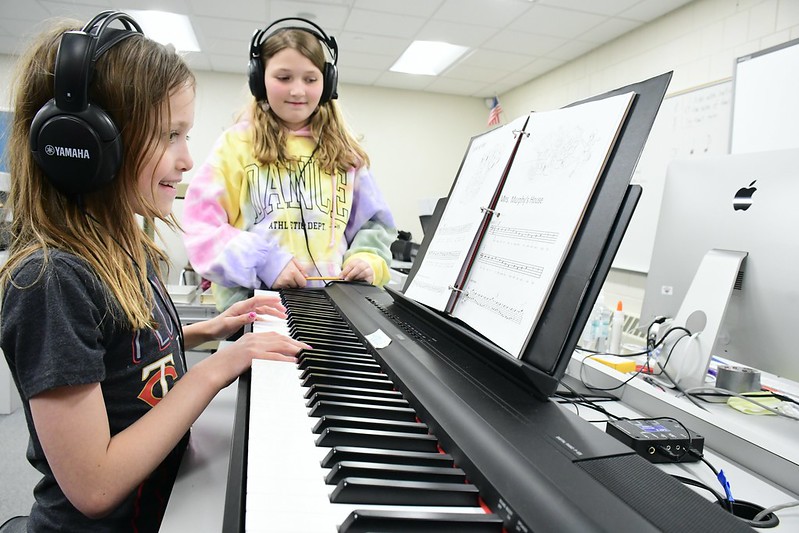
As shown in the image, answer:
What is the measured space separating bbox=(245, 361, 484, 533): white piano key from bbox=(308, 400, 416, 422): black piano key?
0.02 meters

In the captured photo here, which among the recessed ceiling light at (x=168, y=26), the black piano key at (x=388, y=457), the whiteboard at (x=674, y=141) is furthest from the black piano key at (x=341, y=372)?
the recessed ceiling light at (x=168, y=26)

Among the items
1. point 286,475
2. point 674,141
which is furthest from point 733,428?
point 674,141

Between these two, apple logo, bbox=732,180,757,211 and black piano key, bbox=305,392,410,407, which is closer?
black piano key, bbox=305,392,410,407

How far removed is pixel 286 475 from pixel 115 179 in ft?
1.82

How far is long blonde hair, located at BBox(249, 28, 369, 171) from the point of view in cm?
145

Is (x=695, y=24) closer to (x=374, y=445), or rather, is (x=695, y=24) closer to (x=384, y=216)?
(x=384, y=216)

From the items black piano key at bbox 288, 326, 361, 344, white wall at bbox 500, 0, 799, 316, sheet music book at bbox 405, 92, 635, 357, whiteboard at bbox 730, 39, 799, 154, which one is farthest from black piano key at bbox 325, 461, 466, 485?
white wall at bbox 500, 0, 799, 316

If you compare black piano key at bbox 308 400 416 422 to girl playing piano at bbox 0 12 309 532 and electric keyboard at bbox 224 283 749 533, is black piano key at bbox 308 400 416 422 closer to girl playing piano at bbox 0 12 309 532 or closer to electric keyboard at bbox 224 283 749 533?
electric keyboard at bbox 224 283 749 533

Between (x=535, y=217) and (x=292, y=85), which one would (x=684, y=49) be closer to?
(x=292, y=85)

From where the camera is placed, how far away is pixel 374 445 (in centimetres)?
55

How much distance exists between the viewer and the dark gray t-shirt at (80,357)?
0.62 m

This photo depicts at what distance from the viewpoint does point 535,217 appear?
0.77 m

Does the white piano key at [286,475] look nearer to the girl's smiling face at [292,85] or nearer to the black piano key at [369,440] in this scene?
the black piano key at [369,440]

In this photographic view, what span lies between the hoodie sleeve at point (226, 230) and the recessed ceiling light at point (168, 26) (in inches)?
125
